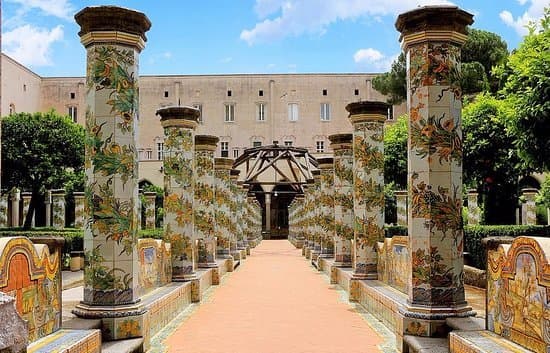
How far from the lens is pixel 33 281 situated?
5.85m

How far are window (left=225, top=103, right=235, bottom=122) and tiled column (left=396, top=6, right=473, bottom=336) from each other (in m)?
42.4

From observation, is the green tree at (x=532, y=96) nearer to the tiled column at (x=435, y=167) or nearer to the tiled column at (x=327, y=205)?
the tiled column at (x=435, y=167)

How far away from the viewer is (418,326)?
7.16 m

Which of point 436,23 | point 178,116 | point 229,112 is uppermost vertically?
point 229,112

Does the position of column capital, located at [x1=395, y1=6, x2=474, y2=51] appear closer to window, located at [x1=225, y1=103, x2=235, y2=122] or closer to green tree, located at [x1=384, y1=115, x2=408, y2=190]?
green tree, located at [x1=384, y1=115, x2=408, y2=190]

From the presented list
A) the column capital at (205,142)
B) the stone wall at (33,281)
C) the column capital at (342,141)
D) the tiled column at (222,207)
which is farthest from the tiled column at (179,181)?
the tiled column at (222,207)

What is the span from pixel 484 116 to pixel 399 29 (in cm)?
1397

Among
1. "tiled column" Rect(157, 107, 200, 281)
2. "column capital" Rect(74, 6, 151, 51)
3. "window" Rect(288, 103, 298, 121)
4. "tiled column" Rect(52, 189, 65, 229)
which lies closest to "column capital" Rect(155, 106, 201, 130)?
"tiled column" Rect(157, 107, 200, 281)

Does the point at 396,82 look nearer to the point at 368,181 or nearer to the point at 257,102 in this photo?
the point at 257,102

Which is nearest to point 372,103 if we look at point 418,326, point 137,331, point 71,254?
point 418,326

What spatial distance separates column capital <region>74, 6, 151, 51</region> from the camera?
7402 mm

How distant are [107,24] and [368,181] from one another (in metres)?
6.29

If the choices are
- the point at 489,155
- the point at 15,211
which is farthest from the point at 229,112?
Result: the point at 489,155

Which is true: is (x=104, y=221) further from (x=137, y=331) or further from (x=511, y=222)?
(x=511, y=222)
